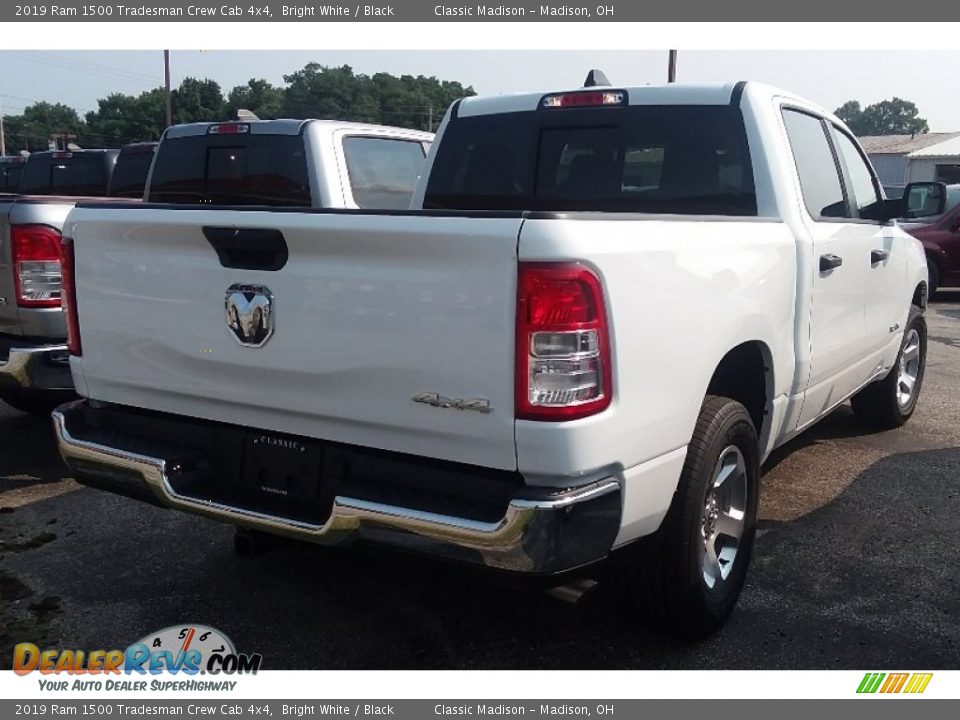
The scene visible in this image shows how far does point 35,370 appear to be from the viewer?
481 centimetres

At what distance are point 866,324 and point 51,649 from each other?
4.07m

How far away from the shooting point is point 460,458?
2576 mm

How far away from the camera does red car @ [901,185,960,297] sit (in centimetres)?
1313

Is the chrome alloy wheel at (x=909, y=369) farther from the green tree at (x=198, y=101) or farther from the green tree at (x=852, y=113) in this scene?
the green tree at (x=852, y=113)

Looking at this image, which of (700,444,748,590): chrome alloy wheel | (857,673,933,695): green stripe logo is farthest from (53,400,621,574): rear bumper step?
(857,673,933,695): green stripe logo

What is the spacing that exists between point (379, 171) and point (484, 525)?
4.44 metres

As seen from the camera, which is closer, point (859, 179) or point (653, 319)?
point (653, 319)

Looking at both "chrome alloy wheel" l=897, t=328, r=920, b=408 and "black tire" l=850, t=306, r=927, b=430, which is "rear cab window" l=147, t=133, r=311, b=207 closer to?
"black tire" l=850, t=306, r=927, b=430

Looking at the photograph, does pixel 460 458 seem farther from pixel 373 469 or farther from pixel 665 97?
pixel 665 97

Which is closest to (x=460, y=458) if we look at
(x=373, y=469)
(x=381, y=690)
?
(x=373, y=469)

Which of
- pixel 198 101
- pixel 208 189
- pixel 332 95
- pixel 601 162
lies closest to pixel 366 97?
pixel 332 95

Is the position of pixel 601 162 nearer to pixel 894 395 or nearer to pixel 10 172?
pixel 894 395

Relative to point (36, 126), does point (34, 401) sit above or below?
below

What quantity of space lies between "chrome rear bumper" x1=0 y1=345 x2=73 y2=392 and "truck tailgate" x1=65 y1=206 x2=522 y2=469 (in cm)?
165
